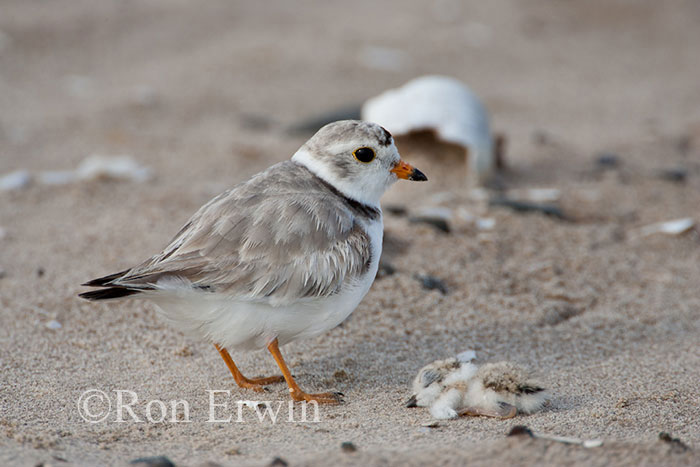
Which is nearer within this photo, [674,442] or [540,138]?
[674,442]

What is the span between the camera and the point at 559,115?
30.9 ft

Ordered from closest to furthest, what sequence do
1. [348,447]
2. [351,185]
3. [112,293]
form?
[348,447] < [112,293] < [351,185]

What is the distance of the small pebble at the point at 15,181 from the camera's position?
6738 millimetres

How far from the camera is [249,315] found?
3555mm

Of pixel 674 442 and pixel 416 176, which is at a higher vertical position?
pixel 416 176

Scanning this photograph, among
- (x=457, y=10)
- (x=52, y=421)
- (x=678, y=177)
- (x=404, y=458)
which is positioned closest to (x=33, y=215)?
(x=52, y=421)

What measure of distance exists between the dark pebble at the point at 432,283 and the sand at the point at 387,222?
0.06m

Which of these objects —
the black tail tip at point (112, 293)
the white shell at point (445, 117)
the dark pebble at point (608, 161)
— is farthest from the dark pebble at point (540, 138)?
the black tail tip at point (112, 293)

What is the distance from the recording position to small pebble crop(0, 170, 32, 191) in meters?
6.74

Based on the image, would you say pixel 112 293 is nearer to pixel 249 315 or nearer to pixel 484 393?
pixel 249 315

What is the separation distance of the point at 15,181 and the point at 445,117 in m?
3.78

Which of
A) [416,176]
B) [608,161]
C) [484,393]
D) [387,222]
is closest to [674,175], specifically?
[608,161]

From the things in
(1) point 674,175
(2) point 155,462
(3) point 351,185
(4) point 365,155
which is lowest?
(2) point 155,462

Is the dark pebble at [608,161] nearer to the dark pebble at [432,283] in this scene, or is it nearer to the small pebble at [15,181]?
the dark pebble at [432,283]
